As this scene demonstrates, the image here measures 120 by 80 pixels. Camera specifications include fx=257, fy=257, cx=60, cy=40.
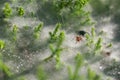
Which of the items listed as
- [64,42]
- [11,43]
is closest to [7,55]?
[11,43]

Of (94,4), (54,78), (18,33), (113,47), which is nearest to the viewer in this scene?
→ (54,78)

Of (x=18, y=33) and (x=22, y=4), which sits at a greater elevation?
(x=22, y=4)

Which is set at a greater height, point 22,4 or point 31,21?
point 22,4

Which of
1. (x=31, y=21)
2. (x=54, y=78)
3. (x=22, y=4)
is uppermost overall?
(x=22, y=4)

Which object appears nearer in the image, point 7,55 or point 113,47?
point 7,55

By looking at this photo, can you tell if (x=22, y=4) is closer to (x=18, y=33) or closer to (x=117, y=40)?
(x=18, y=33)

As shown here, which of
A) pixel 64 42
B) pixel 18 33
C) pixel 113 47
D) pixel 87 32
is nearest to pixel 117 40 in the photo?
pixel 113 47

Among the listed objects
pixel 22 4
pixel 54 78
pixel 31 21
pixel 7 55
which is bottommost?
pixel 54 78

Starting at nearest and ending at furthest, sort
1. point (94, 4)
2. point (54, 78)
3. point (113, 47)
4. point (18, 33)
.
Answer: point (54, 78)
point (18, 33)
point (113, 47)
point (94, 4)

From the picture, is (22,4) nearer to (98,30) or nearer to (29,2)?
(29,2)
